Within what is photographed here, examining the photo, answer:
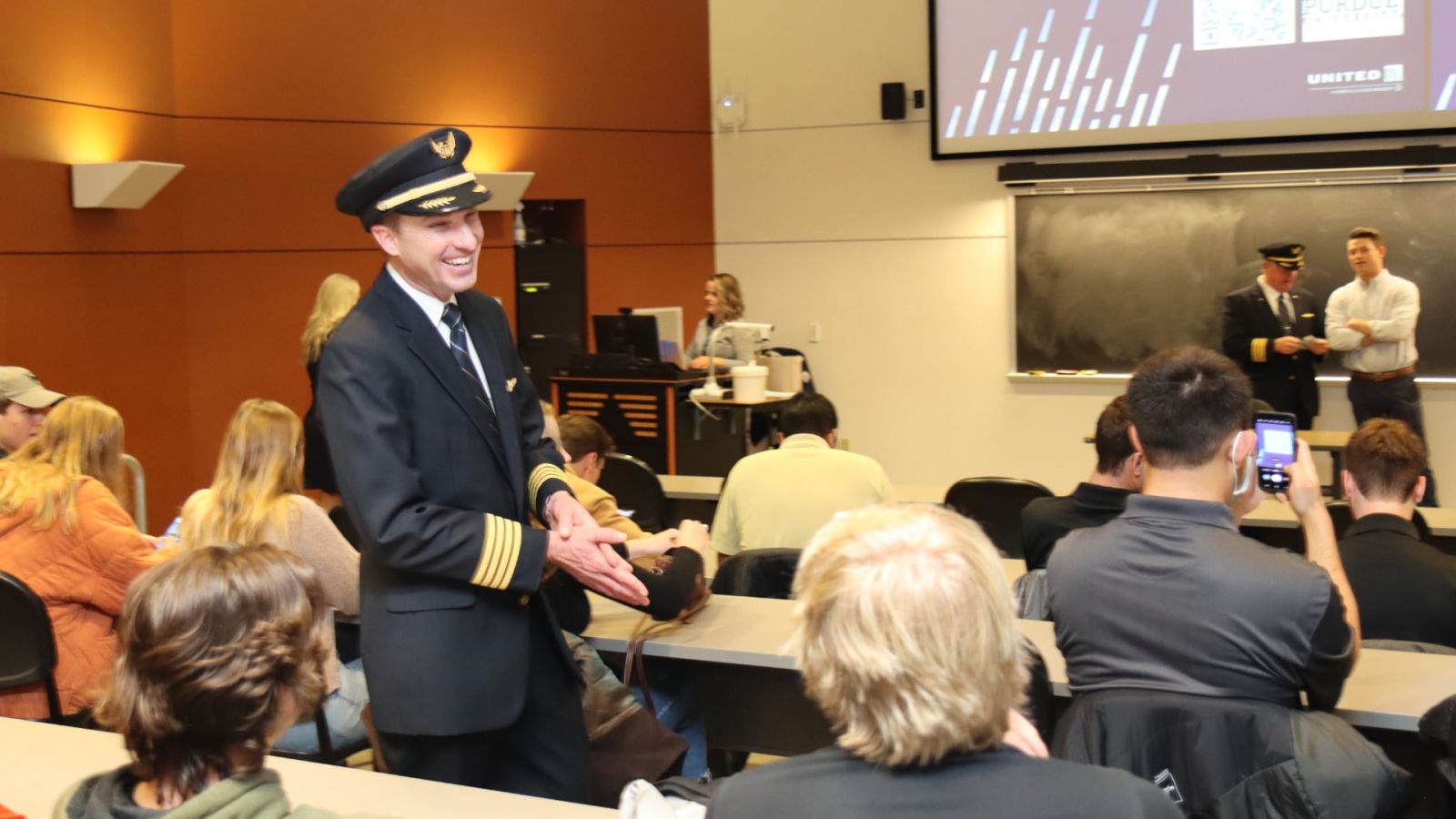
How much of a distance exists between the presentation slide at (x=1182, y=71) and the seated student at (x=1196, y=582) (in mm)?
5765

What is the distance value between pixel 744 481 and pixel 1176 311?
4.92 metres

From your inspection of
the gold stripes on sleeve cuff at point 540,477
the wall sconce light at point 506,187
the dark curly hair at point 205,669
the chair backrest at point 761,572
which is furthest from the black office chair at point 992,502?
the wall sconce light at point 506,187

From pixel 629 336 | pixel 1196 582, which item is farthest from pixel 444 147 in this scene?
pixel 629 336

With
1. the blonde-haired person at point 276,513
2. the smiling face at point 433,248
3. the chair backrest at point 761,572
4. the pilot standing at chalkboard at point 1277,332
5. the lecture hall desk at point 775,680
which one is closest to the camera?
the smiling face at point 433,248

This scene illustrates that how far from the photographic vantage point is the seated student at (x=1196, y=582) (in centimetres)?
209

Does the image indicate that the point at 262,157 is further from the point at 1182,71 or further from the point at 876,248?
the point at 1182,71

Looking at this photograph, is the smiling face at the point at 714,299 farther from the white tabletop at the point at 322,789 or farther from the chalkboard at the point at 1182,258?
the white tabletop at the point at 322,789

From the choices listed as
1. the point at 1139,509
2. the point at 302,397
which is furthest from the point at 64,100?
the point at 1139,509

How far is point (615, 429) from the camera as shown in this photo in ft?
24.9

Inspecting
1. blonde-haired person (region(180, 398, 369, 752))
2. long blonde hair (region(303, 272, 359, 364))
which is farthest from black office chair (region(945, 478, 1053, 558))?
long blonde hair (region(303, 272, 359, 364))

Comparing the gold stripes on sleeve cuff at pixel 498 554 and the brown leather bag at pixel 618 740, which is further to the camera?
the brown leather bag at pixel 618 740

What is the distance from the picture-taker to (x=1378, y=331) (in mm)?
6859

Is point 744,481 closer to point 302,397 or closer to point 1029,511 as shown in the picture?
point 1029,511

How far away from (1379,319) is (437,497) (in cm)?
614
